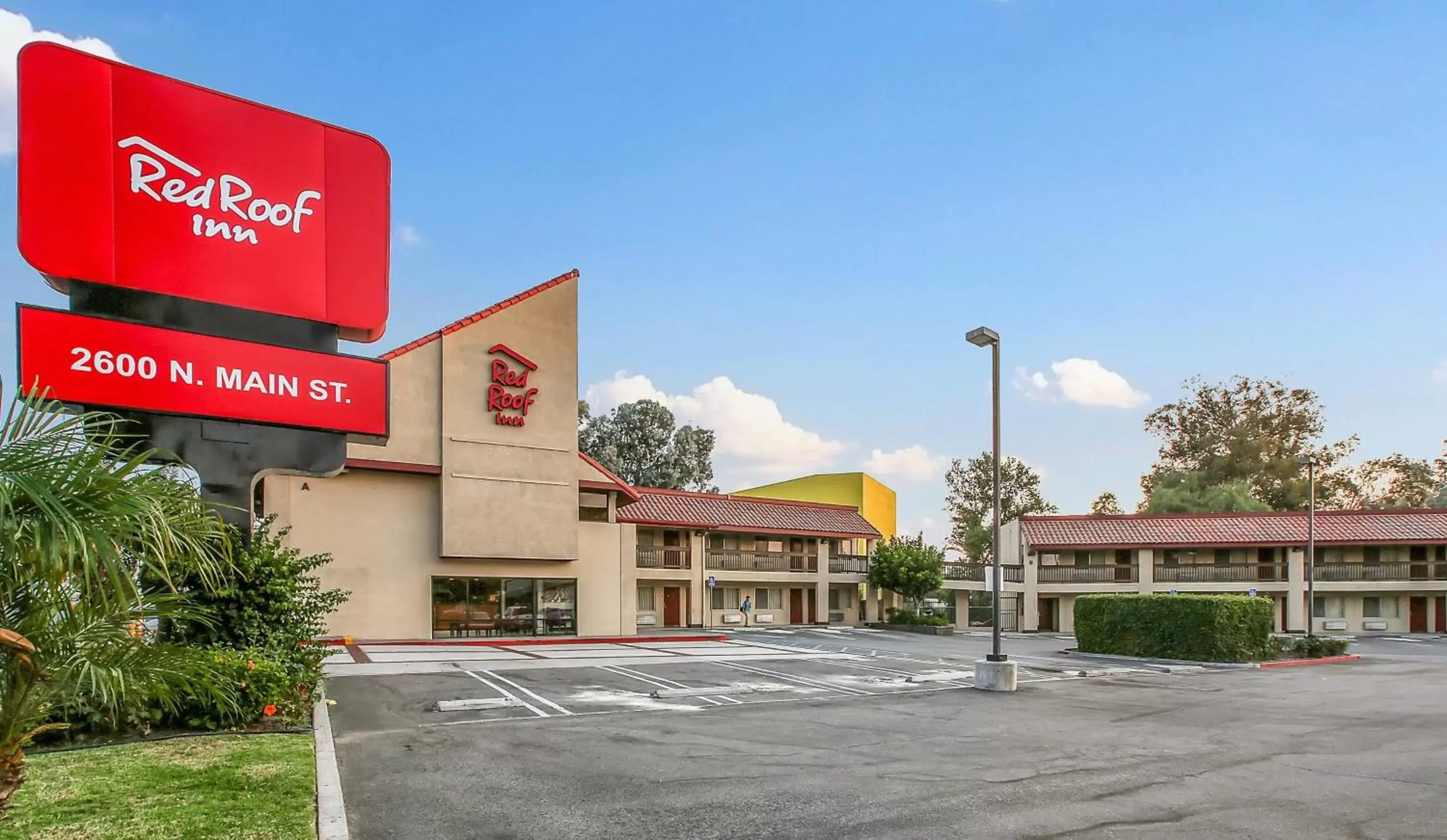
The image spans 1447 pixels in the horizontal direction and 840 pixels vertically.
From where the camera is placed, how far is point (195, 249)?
13.3 meters

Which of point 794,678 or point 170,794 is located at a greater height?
point 170,794

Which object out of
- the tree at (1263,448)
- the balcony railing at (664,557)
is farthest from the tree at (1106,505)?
the balcony railing at (664,557)

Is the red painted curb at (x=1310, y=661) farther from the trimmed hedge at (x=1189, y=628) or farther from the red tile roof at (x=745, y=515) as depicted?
the red tile roof at (x=745, y=515)

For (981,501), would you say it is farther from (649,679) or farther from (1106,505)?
(649,679)

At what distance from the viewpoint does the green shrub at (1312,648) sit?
30.8 m

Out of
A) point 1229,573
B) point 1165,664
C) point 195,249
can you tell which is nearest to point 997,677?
point 1165,664

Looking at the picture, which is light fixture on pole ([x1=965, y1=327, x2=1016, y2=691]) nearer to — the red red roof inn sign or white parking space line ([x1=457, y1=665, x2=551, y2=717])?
white parking space line ([x1=457, y1=665, x2=551, y2=717])

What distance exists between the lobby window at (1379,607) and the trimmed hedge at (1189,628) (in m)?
25.4

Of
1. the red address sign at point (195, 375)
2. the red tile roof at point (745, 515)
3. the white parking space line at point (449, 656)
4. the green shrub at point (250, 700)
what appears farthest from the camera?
the red tile roof at point (745, 515)

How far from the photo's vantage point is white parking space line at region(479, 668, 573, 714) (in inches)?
585

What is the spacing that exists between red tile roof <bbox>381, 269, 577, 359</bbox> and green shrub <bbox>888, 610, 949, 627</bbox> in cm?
2411

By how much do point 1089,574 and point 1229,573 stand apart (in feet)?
22.3

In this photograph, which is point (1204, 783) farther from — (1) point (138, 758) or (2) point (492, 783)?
(1) point (138, 758)

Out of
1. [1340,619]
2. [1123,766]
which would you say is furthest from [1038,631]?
[1123,766]
